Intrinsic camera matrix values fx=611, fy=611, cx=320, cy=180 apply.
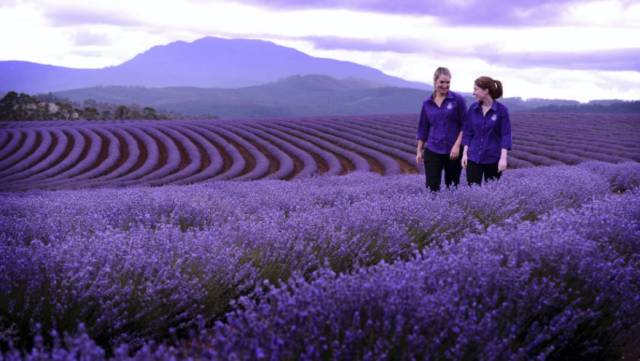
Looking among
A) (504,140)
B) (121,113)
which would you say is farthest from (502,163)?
(121,113)

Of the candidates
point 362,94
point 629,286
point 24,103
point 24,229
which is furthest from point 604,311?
point 362,94

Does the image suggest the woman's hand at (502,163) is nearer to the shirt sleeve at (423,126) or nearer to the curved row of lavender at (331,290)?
the shirt sleeve at (423,126)

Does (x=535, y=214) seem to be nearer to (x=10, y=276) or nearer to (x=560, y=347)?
(x=560, y=347)

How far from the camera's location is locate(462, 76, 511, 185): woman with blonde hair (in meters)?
5.23

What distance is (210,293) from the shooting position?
2.51 metres

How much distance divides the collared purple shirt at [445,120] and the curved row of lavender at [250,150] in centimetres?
762

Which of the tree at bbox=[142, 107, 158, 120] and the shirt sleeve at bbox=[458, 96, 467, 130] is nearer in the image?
the shirt sleeve at bbox=[458, 96, 467, 130]

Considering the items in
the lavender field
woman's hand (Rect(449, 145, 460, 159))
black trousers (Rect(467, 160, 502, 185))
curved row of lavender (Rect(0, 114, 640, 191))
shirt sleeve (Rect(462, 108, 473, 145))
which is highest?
shirt sleeve (Rect(462, 108, 473, 145))

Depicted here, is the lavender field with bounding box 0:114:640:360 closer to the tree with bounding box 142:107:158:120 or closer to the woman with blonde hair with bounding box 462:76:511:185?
the woman with blonde hair with bounding box 462:76:511:185

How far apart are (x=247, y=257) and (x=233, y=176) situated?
35.9ft

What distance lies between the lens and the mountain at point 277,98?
125500 millimetres

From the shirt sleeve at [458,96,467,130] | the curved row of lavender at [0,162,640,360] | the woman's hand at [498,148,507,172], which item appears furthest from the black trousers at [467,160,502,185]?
the curved row of lavender at [0,162,640,360]

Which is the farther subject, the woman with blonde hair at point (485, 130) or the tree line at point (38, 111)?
the tree line at point (38, 111)

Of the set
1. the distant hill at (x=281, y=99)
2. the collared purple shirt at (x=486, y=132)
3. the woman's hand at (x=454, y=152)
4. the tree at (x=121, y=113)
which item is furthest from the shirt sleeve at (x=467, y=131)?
the distant hill at (x=281, y=99)
